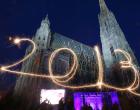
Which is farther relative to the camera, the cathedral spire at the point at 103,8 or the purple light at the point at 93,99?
the cathedral spire at the point at 103,8

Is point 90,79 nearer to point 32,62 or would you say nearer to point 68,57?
point 68,57

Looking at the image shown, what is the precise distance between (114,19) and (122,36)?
6.21m

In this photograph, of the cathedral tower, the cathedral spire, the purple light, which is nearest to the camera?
the purple light

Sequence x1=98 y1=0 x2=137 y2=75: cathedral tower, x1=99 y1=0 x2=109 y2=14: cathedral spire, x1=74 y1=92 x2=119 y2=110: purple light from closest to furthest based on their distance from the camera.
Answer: x1=74 y1=92 x2=119 y2=110: purple light
x1=98 y1=0 x2=137 y2=75: cathedral tower
x1=99 y1=0 x2=109 y2=14: cathedral spire

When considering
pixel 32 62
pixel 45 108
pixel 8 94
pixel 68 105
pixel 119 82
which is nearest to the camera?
pixel 8 94

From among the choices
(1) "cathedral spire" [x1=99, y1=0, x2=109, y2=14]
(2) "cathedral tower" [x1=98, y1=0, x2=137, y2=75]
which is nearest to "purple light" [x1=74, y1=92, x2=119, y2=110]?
(2) "cathedral tower" [x1=98, y1=0, x2=137, y2=75]

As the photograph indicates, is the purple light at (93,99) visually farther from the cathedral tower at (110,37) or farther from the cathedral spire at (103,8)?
the cathedral spire at (103,8)

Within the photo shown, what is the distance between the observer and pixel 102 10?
56.7m

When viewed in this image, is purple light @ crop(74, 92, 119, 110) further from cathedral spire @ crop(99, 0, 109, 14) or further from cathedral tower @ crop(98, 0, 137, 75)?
cathedral spire @ crop(99, 0, 109, 14)

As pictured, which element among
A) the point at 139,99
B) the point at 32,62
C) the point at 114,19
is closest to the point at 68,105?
the point at 139,99

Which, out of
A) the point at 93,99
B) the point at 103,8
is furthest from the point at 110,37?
the point at 93,99

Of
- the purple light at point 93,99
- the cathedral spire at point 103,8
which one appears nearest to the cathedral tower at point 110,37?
the cathedral spire at point 103,8

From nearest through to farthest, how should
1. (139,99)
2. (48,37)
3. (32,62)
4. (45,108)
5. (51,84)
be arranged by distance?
(45,108)
(139,99)
(51,84)
(32,62)
(48,37)

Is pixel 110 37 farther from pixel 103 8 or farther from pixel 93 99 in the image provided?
pixel 93 99
